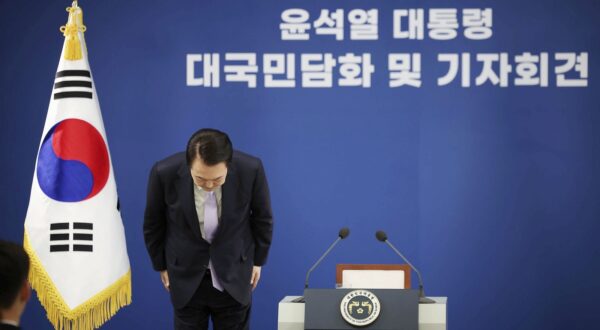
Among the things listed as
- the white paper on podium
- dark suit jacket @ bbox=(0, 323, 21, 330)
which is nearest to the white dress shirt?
the white paper on podium

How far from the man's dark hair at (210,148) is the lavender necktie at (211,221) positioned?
29 cm

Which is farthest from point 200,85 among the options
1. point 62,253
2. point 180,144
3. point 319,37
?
point 62,253

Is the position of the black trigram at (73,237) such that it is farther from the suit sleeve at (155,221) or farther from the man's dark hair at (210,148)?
the man's dark hair at (210,148)

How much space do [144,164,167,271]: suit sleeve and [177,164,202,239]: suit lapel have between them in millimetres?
91

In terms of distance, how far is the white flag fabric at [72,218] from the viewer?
4672mm

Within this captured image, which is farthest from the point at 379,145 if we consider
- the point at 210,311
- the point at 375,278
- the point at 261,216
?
the point at 210,311

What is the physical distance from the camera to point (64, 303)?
15.3 ft

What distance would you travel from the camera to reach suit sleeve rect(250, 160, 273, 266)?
3.83 m

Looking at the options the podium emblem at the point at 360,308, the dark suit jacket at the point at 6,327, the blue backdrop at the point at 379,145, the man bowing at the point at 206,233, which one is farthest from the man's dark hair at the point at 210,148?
the blue backdrop at the point at 379,145

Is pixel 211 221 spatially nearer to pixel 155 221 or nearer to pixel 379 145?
pixel 155 221

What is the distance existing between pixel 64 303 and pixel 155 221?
1.09 meters

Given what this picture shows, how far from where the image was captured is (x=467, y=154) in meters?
5.45

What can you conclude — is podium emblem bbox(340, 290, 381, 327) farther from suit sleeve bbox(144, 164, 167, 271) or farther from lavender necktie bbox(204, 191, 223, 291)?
suit sleeve bbox(144, 164, 167, 271)

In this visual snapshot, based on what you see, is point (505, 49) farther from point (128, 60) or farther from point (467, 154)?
point (128, 60)
